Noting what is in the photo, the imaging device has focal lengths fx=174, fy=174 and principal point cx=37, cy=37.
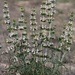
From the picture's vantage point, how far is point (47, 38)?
2547 mm

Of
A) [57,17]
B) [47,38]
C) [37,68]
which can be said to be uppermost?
[57,17]

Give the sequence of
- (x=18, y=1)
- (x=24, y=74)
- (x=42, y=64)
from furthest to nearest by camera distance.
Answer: (x=18, y=1), (x=24, y=74), (x=42, y=64)

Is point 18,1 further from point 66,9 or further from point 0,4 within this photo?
point 66,9

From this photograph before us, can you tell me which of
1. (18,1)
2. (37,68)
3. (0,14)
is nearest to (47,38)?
(37,68)

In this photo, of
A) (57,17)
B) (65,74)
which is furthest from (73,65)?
(57,17)

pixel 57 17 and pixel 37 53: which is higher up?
pixel 57 17

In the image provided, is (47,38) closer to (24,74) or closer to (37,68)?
(37,68)

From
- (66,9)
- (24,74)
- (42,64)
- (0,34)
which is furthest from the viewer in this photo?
(66,9)

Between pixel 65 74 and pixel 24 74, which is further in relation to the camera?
pixel 65 74

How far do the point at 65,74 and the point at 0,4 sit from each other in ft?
19.5

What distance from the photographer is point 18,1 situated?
33.1 ft

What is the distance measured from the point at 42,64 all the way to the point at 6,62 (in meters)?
1.40

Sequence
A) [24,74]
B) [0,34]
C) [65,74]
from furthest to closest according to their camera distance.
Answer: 1. [0,34]
2. [65,74]
3. [24,74]

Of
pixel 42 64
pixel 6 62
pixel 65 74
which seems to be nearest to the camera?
pixel 42 64
